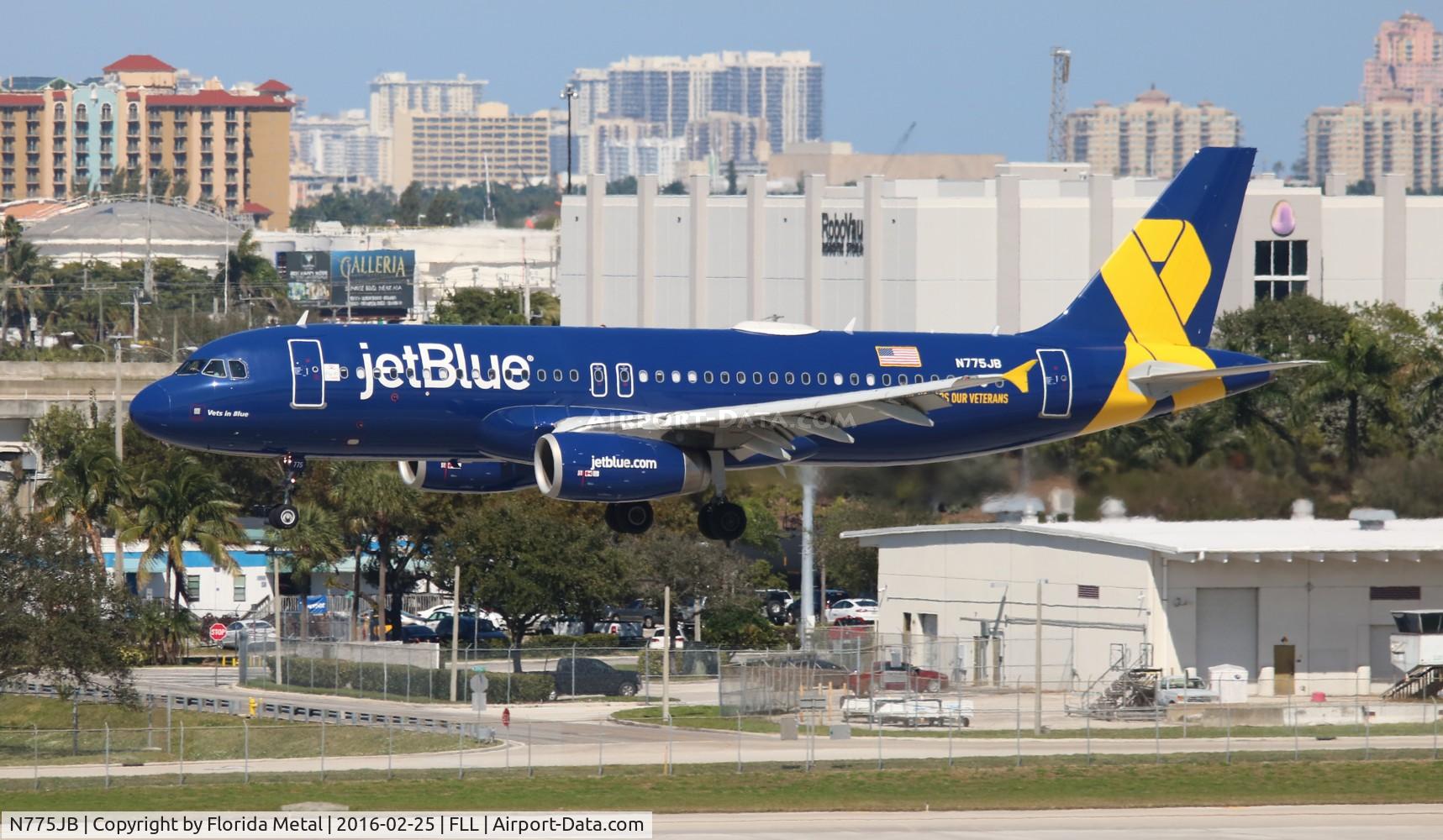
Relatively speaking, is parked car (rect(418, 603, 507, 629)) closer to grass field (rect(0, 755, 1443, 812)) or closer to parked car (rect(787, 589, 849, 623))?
parked car (rect(787, 589, 849, 623))

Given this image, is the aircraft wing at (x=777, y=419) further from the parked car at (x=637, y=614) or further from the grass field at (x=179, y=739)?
the parked car at (x=637, y=614)

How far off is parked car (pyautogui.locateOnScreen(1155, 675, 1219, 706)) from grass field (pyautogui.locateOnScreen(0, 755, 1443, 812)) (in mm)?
11081

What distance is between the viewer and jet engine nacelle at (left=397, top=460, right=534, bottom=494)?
58531 millimetres

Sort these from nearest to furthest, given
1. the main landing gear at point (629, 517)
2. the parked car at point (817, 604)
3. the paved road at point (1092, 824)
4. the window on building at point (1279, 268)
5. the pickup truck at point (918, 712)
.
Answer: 1. the paved road at point (1092, 824)
2. the main landing gear at point (629, 517)
3. the pickup truck at point (918, 712)
4. the parked car at point (817, 604)
5. the window on building at point (1279, 268)

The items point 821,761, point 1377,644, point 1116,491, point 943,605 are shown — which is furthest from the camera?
point 943,605

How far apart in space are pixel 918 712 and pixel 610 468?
750 inches

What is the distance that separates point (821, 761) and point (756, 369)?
1098 centimetres

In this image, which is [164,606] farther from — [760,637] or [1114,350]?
[1114,350]

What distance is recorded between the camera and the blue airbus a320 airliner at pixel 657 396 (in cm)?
5356

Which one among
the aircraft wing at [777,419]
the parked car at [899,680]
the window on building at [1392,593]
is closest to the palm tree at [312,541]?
the parked car at [899,680]

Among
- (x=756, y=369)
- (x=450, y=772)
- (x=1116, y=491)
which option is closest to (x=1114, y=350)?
(x=1116, y=491)

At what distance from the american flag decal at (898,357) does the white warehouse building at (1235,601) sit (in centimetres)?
1954

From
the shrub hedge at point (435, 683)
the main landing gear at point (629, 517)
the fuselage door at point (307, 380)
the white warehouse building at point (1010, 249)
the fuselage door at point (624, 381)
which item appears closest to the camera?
the fuselage door at point (307, 380)

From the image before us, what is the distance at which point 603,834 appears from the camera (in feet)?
149
